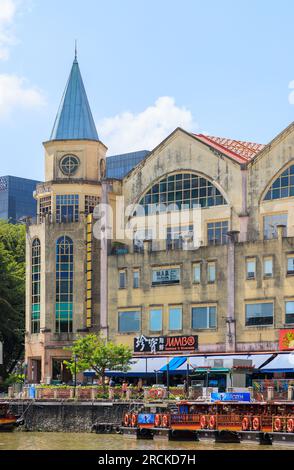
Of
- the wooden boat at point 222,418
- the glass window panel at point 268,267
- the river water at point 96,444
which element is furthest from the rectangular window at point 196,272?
the wooden boat at point 222,418

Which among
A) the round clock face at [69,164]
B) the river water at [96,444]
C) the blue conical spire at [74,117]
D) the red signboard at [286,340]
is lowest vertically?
the river water at [96,444]

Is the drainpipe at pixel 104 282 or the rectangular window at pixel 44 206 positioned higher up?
the rectangular window at pixel 44 206

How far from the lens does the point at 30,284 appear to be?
11900 centimetres

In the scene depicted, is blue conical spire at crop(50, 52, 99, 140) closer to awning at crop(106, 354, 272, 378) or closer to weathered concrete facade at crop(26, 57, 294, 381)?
weathered concrete facade at crop(26, 57, 294, 381)

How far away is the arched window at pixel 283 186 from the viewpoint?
351 feet

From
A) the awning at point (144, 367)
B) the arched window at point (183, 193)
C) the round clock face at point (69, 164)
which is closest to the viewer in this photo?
the awning at point (144, 367)

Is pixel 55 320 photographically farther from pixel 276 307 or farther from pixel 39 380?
pixel 276 307

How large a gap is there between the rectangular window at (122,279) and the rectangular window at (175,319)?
19.2 feet

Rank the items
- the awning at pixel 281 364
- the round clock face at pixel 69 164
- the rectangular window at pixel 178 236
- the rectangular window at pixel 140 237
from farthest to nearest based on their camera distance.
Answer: the round clock face at pixel 69 164, the rectangular window at pixel 140 237, the rectangular window at pixel 178 236, the awning at pixel 281 364

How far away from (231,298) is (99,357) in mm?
12384

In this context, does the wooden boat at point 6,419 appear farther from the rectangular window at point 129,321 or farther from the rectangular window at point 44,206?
the rectangular window at point 44,206

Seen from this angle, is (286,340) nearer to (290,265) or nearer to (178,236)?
(290,265)

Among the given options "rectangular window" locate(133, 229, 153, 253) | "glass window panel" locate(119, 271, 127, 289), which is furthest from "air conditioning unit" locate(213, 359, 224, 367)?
"rectangular window" locate(133, 229, 153, 253)
